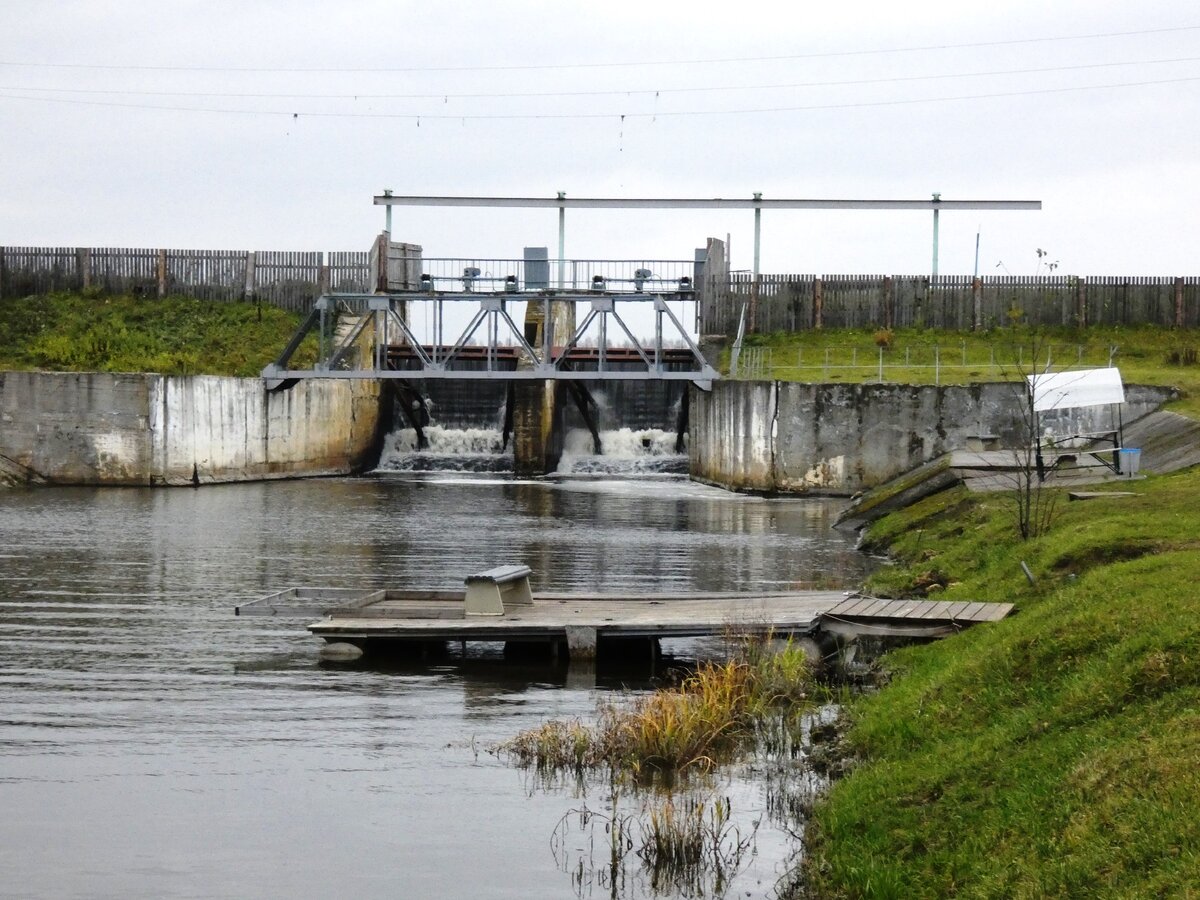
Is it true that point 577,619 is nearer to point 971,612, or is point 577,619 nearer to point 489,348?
point 971,612

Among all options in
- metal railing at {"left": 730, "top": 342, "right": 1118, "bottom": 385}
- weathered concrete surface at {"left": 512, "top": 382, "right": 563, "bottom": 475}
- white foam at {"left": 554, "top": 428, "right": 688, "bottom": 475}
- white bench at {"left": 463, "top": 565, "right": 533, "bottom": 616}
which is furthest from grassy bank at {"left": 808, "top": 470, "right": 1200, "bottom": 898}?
white foam at {"left": 554, "top": 428, "right": 688, "bottom": 475}

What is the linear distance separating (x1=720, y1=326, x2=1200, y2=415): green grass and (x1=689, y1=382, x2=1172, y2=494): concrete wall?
2.40 meters

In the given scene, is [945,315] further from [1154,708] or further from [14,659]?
[1154,708]

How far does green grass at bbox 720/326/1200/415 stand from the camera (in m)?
48.0

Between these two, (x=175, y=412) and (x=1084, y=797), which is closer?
(x=1084, y=797)

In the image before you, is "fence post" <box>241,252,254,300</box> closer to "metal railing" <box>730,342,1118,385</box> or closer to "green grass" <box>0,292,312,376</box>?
"green grass" <box>0,292,312,376</box>

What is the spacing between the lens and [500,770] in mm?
14156

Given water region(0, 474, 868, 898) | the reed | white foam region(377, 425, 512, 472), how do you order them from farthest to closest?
1. white foam region(377, 425, 512, 472)
2. the reed
3. water region(0, 474, 868, 898)

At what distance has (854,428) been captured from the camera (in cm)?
4356

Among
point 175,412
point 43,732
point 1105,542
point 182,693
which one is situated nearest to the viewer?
point 43,732

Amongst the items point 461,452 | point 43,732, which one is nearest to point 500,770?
point 43,732

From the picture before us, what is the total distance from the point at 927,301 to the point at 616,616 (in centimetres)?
4257

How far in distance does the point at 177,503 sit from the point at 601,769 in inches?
1179

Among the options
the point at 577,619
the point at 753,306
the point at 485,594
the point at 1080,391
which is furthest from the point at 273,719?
the point at 753,306
